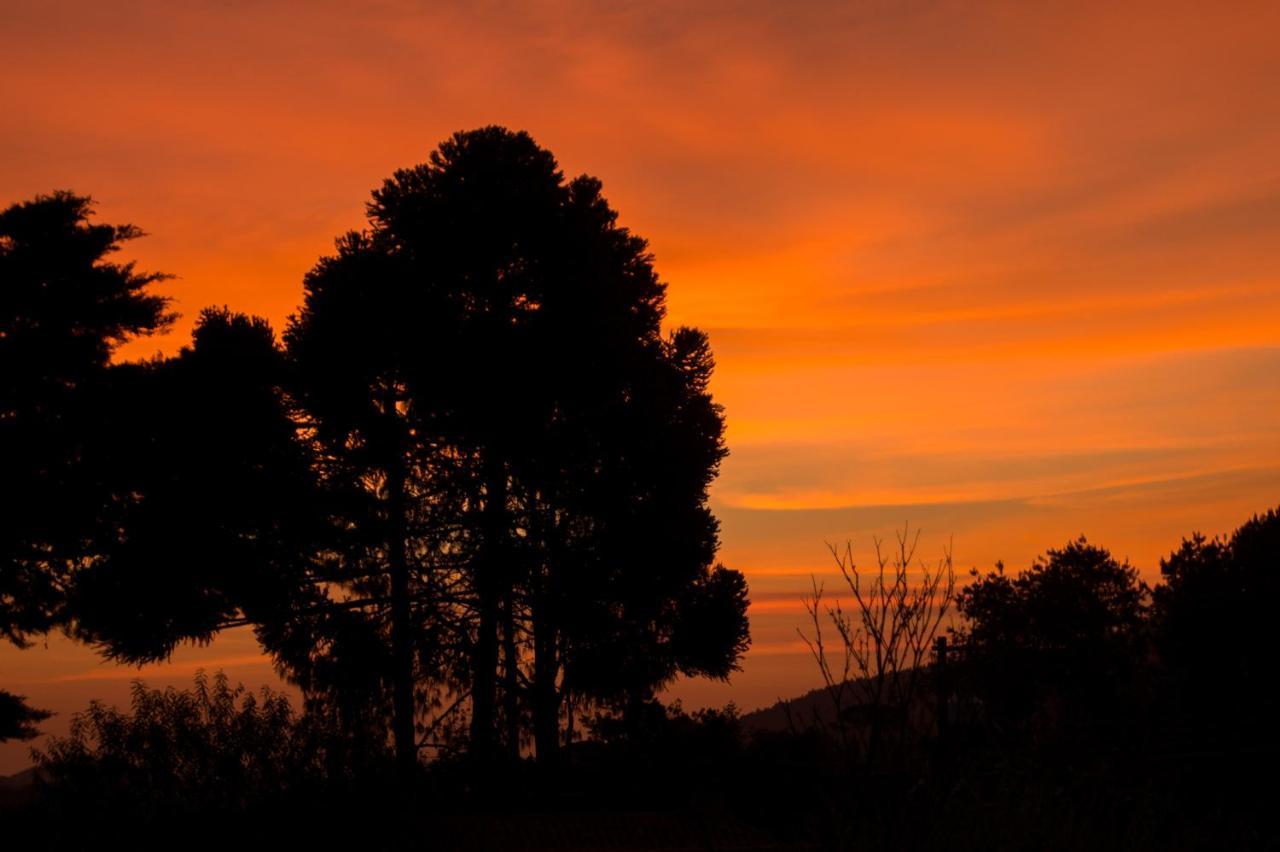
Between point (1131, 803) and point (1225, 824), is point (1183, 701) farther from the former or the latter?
point (1131, 803)

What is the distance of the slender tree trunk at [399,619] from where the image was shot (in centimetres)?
2686

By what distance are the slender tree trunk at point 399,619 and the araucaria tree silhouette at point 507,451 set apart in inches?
2.0

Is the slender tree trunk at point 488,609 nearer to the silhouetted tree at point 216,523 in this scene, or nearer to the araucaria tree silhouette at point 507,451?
the araucaria tree silhouette at point 507,451

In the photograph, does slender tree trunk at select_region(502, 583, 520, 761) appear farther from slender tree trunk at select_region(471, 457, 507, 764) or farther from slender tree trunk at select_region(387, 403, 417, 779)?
slender tree trunk at select_region(387, 403, 417, 779)

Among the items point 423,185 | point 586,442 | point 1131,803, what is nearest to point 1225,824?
point 1131,803

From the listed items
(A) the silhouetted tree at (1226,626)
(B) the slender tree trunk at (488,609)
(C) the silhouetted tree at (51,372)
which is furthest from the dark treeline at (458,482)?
(A) the silhouetted tree at (1226,626)

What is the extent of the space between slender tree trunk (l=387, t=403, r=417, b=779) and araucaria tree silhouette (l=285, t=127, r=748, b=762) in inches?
2.0

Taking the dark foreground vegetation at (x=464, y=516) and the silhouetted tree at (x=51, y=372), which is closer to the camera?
the dark foreground vegetation at (x=464, y=516)

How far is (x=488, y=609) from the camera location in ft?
89.6

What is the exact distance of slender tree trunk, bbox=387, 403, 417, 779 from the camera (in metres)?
26.9

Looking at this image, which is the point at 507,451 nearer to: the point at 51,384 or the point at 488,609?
the point at 488,609

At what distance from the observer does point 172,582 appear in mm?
29031

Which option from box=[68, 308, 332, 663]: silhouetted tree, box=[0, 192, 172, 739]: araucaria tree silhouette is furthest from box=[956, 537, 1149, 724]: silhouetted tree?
box=[0, 192, 172, 739]: araucaria tree silhouette

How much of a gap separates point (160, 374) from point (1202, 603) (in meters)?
28.6
